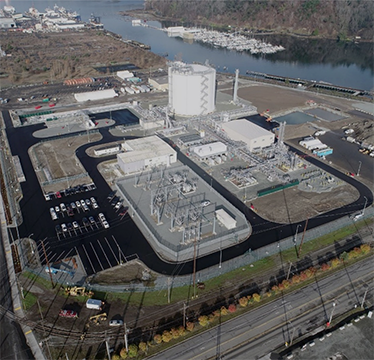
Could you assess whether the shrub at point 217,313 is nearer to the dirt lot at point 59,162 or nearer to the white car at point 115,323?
the white car at point 115,323

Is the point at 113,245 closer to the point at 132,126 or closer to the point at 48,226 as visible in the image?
the point at 48,226

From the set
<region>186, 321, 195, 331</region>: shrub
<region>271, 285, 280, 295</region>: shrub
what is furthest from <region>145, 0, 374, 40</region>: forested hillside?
<region>186, 321, 195, 331</region>: shrub

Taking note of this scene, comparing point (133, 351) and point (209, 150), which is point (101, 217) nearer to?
point (133, 351)

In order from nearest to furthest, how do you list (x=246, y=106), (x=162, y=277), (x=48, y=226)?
(x=162, y=277), (x=48, y=226), (x=246, y=106)

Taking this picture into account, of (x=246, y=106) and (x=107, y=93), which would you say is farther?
(x=107, y=93)

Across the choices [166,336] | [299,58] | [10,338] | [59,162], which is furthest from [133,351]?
[299,58]

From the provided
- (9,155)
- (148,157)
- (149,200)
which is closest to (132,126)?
(148,157)

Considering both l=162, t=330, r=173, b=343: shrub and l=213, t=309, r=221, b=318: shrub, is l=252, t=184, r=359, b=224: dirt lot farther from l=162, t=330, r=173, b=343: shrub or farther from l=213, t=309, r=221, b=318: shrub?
A: l=162, t=330, r=173, b=343: shrub
